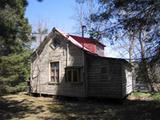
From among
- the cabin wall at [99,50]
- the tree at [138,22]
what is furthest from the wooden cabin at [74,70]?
the tree at [138,22]

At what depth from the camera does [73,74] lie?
23.5 m

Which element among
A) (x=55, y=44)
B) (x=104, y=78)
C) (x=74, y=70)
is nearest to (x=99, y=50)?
(x=55, y=44)

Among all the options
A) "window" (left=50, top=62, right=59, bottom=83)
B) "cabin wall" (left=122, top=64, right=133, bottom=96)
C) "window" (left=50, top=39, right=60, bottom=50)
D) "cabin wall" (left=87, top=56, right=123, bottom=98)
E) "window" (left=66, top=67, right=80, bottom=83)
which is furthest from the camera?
"window" (left=50, top=39, right=60, bottom=50)

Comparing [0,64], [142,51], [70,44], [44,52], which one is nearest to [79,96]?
[70,44]

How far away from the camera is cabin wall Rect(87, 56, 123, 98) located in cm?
2138

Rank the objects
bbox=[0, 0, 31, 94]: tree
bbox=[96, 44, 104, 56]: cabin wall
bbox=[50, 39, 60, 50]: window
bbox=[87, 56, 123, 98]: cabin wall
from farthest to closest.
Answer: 1. bbox=[96, 44, 104, 56]: cabin wall
2. bbox=[0, 0, 31, 94]: tree
3. bbox=[50, 39, 60, 50]: window
4. bbox=[87, 56, 123, 98]: cabin wall

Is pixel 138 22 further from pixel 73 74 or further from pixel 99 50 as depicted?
pixel 99 50

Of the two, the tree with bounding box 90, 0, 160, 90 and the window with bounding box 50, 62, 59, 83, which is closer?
the tree with bounding box 90, 0, 160, 90

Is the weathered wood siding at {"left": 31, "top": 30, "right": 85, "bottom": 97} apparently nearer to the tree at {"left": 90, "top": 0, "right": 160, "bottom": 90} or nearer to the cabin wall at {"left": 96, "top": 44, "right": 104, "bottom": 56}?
the cabin wall at {"left": 96, "top": 44, "right": 104, "bottom": 56}

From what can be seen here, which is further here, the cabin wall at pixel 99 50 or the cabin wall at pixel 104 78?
the cabin wall at pixel 99 50

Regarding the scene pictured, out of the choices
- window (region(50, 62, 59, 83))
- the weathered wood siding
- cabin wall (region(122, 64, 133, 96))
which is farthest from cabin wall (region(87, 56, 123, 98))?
window (region(50, 62, 59, 83))

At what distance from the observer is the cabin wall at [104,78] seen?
2138cm

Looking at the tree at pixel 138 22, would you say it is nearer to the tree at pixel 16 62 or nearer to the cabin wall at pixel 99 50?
the tree at pixel 16 62

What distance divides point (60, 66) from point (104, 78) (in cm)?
435
